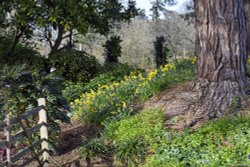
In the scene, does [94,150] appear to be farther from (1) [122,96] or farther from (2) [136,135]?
(1) [122,96]

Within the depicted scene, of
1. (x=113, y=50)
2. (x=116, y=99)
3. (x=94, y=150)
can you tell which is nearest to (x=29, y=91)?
(x=94, y=150)

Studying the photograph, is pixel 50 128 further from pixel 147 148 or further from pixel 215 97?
pixel 215 97

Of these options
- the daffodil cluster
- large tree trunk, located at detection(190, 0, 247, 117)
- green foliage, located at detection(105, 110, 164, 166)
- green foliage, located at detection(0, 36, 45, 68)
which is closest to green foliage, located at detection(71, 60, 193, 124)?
the daffodil cluster

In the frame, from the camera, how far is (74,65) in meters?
13.1

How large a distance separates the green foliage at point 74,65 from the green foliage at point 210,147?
8.38 m

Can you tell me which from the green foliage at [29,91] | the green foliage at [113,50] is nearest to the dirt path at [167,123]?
the green foliage at [29,91]

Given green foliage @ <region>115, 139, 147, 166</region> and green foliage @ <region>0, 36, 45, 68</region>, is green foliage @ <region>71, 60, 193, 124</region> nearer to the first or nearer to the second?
green foliage @ <region>115, 139, 147, 166</region>

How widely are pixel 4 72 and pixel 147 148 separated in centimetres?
226

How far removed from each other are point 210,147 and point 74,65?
29.7ft

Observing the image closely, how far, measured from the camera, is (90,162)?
5.36 m

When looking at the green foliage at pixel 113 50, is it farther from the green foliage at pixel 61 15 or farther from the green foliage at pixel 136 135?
the green foliage at pixel 136 135

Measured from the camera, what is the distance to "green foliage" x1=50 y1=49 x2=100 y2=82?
42.9 feet

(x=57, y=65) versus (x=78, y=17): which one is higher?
(x=78, y=17)

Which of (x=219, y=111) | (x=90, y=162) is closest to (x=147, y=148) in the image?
(x=90, y=162)
